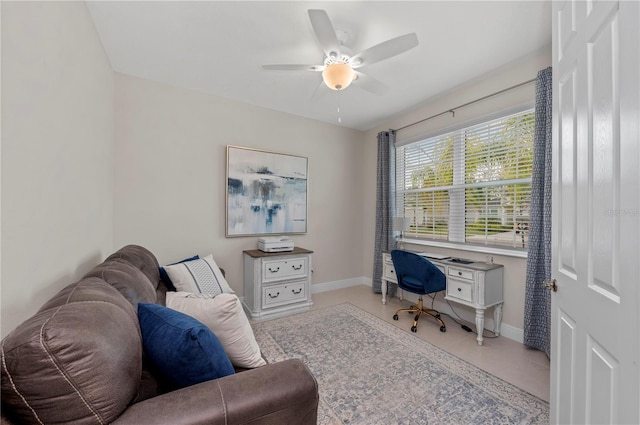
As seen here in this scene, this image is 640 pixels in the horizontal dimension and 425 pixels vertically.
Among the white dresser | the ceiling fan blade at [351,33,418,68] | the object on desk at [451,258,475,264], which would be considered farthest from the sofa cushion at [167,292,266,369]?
the object on desk at [451,258,475,264]

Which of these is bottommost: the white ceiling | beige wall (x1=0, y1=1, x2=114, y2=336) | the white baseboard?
the white baseboard

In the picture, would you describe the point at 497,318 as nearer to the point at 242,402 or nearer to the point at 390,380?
the point at 390,380

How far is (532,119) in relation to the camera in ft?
7.82

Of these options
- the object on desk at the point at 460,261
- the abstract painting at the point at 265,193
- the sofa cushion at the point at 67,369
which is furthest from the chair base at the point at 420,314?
Result: the sofa cushion at the point at 67,369

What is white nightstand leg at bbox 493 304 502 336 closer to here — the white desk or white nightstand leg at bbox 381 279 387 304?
the white desk

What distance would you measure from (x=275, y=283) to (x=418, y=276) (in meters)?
1.59

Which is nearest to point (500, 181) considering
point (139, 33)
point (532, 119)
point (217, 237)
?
point (532, 119)

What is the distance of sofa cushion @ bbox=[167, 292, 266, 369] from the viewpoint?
1.17m

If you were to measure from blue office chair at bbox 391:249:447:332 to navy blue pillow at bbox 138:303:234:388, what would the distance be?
7.10 feet

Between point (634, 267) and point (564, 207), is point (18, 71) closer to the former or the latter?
point (634, 267)

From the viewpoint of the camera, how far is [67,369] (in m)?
0.59

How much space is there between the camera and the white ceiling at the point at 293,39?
1764 mm

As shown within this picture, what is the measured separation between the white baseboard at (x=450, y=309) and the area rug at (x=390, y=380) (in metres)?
0.79

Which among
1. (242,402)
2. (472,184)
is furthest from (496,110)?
(242,402)
